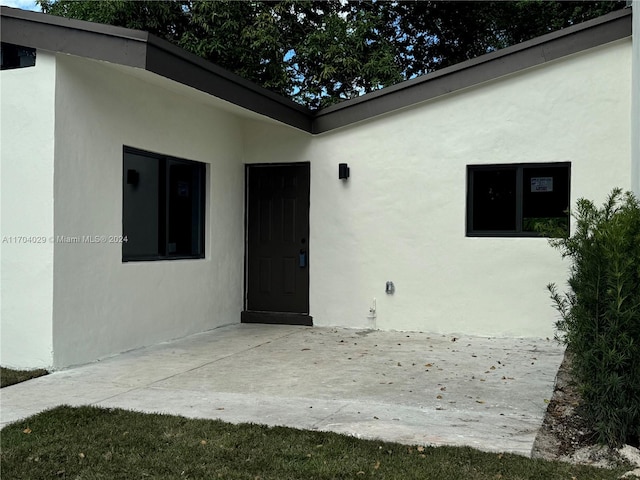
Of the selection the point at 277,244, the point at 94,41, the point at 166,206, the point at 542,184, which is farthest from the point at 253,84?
the point at 542,184

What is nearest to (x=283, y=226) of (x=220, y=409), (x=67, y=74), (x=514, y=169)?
(x=514, y=169)

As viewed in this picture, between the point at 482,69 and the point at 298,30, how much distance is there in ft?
24.3

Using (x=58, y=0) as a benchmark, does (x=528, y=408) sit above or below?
below

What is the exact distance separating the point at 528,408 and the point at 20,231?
15.6 feet

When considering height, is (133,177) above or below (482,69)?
below

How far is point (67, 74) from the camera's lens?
594cm

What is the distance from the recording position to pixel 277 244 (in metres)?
9.31

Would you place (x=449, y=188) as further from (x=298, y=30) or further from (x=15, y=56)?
(x=298, y=30)

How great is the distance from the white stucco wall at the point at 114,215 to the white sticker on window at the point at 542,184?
4.23 metres

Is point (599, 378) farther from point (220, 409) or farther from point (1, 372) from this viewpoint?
A: point (1, 372)

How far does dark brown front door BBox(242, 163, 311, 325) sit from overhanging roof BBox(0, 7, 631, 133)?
3.10ft

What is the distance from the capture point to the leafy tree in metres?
13.1

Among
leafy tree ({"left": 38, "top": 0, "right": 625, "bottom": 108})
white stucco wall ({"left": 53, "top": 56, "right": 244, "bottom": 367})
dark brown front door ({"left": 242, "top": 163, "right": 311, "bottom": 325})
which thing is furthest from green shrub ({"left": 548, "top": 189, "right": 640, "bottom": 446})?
leafy tree ({"left": 38, "top": 0, "right": 625, "bottom": 108})

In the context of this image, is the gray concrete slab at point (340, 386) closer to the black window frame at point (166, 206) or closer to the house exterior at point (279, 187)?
the house exterior at point (279, 187)
